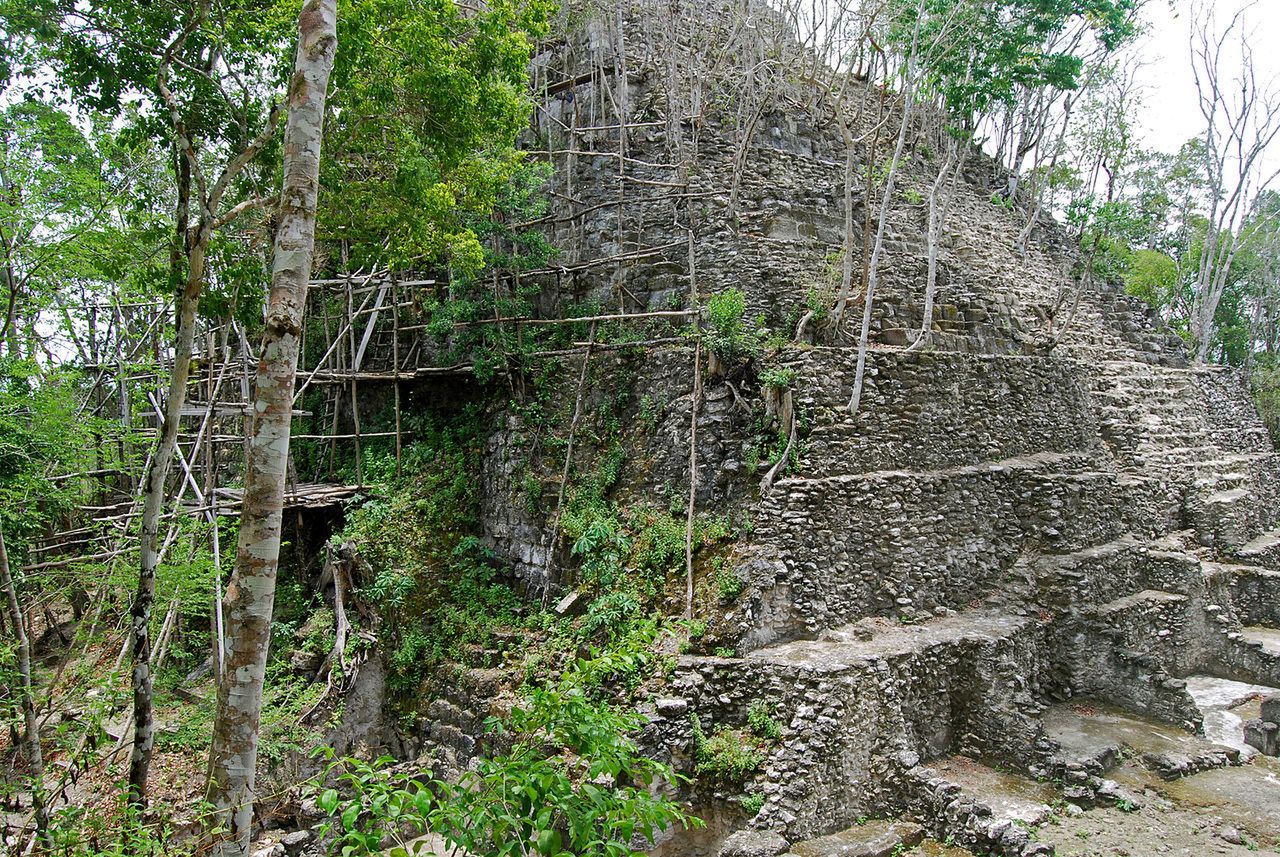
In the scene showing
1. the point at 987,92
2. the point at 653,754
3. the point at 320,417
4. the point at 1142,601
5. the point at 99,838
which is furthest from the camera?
the point at 320,417

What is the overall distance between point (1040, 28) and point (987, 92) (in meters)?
1.73

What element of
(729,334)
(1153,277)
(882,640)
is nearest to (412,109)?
(729,334)

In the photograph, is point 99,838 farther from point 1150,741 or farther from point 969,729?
point 1150,741

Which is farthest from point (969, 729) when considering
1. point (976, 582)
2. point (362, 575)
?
point (362, 575)

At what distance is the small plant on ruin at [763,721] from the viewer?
27.5 feet

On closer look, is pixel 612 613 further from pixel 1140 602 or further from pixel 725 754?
pixel 1140 602

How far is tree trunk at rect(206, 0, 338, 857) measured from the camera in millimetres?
4910

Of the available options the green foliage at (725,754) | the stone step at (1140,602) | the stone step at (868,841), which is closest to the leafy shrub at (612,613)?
the green foliage at (725,754)

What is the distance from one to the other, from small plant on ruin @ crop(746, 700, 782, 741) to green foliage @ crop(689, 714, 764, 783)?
12 centimetres

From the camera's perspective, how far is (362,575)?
39.9 ft

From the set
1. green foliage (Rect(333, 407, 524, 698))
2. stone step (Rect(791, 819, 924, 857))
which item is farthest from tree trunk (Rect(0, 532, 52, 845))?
stone step (Rect(791, 819, 924, 857))

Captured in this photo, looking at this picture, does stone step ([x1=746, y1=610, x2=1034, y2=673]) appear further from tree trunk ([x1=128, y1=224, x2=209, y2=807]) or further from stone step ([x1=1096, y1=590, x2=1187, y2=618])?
tree trunk ([x1=128, y1=224, x2=209, y2=807])

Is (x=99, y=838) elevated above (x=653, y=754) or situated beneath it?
elevated above

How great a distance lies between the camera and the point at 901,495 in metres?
10.9
